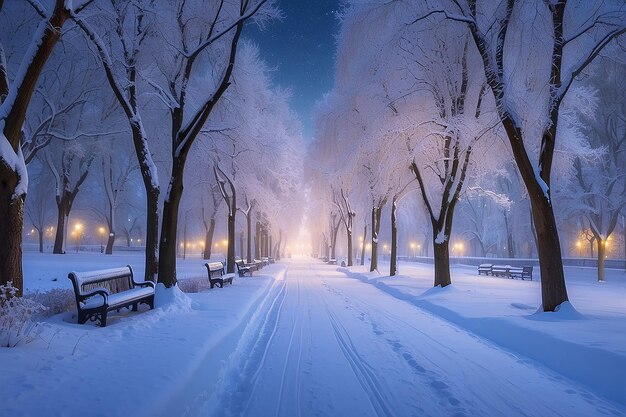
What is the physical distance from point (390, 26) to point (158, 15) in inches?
266

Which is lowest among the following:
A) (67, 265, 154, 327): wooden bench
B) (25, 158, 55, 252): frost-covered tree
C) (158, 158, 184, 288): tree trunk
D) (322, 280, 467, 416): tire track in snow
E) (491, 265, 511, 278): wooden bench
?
(491, 265, 511, 278): wooden bench

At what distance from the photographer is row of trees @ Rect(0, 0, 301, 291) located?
6.22 metres

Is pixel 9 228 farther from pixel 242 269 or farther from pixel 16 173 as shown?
pixel 242 269

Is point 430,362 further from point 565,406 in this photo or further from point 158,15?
point 158,15

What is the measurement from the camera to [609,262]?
32656 millimetres

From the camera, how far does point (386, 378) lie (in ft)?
15.9

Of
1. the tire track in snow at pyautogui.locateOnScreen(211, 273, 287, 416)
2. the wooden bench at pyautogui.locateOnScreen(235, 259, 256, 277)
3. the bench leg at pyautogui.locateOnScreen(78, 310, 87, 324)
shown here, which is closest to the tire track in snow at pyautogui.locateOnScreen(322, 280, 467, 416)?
the tire track in snow at pyautogui.locateOnScreen(211, 273, 287, 416)

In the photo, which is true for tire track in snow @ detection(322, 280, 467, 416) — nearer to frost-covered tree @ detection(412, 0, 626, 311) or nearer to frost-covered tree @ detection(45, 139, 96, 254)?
frost-covered tree @ detection(412, 0, 626, 311)

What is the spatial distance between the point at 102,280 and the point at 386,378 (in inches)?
259

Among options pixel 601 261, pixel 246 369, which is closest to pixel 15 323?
pixel 246 369

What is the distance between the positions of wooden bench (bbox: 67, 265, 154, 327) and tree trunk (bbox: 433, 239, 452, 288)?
10031mm

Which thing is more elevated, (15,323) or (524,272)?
(15,323)

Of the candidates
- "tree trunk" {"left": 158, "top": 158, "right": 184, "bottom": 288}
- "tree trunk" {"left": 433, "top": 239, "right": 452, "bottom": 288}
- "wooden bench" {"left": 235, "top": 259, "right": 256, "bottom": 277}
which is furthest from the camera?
"wooden bench" {"left": 235, "top": 259, "right": 256, "bottom": 277}

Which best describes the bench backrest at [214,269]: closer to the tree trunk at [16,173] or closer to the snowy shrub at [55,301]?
the snowy shrub at [55,301]
